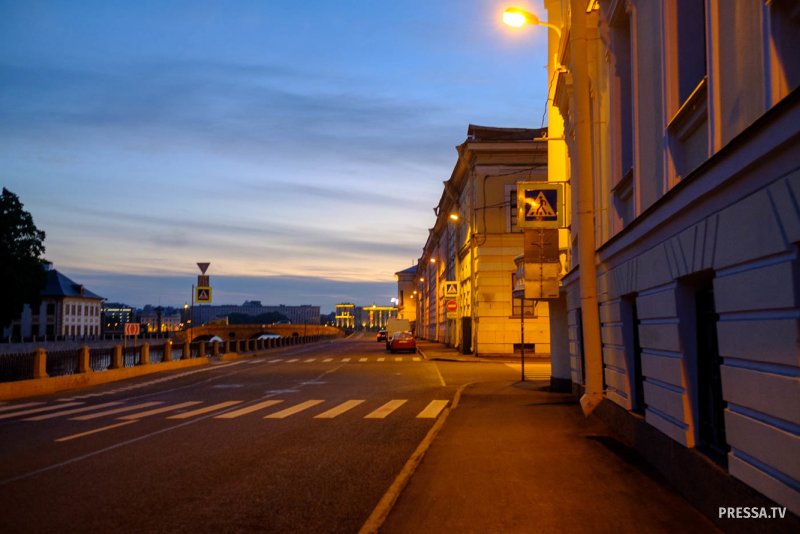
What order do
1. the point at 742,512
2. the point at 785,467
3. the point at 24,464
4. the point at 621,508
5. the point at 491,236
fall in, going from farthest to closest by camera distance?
1. the point at 491,236
2. the point at 24,464
3. the point at 621,508
4. the point at 742,512
5. the point at 785,467

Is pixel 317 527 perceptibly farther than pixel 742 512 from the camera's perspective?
Yes

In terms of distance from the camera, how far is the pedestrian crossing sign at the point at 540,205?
17.2m

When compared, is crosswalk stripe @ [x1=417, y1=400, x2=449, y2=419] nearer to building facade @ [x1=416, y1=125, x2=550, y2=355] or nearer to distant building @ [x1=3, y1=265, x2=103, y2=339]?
building facade @ [x1=416, y1=125, x2=550, y2=355]

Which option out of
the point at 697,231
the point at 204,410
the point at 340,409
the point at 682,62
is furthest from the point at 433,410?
the point at 697,231

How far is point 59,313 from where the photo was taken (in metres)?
108

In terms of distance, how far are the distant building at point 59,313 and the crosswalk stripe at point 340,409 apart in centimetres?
9265

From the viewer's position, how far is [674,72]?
859cm

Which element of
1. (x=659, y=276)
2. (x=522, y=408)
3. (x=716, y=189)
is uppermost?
(x=716, y=189)

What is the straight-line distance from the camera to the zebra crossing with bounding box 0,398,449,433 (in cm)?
1587

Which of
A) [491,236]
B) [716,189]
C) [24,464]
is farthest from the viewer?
[491,236]

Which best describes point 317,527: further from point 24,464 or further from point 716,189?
point 24,464

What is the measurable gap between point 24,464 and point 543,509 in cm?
734

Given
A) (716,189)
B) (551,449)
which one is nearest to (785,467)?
(716,189)

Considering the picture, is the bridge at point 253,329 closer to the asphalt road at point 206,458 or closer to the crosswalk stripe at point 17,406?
the crosswalk stripe at point 17,406
